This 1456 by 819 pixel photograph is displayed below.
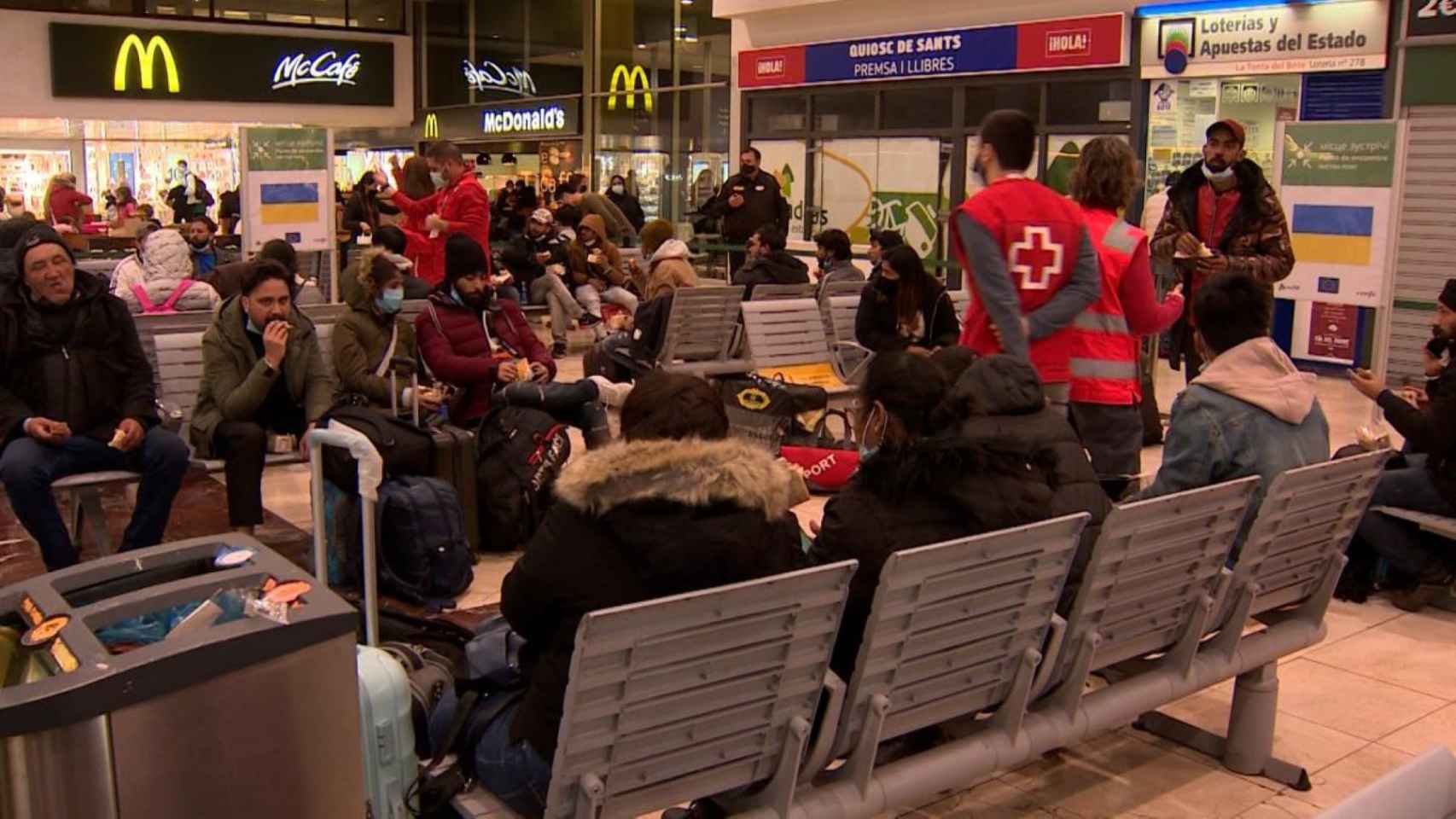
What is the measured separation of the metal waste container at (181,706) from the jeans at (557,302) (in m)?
11.0

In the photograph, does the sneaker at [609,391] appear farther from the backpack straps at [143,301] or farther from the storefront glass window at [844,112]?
the storefront glass window at [844,112]

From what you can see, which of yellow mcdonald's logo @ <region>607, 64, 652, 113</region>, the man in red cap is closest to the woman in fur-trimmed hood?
the man in red cap

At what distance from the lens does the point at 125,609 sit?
2354 millimetres

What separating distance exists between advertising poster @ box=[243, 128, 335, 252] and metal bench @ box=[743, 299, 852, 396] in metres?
3.36

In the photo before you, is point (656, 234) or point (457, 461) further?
point (656, 234)

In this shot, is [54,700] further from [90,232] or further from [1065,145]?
[90,232]

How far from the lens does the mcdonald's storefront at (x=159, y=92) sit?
23219mm

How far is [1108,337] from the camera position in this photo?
16.1 feet

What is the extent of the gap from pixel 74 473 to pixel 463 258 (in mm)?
1974

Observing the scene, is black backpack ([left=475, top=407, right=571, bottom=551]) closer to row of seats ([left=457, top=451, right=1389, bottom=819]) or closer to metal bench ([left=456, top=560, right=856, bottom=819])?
row of seats ([left=457, top=451, right=1389, bottom=819])

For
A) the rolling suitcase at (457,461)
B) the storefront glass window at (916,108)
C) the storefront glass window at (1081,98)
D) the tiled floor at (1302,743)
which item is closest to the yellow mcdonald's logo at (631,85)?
the storefront glass window at (916,108)

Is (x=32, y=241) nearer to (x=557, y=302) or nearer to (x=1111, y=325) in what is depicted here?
(x=1111, y=325)

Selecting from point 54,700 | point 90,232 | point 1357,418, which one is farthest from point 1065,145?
point 54,700

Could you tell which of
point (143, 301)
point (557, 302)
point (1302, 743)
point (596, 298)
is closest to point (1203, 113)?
point (596, 298)
